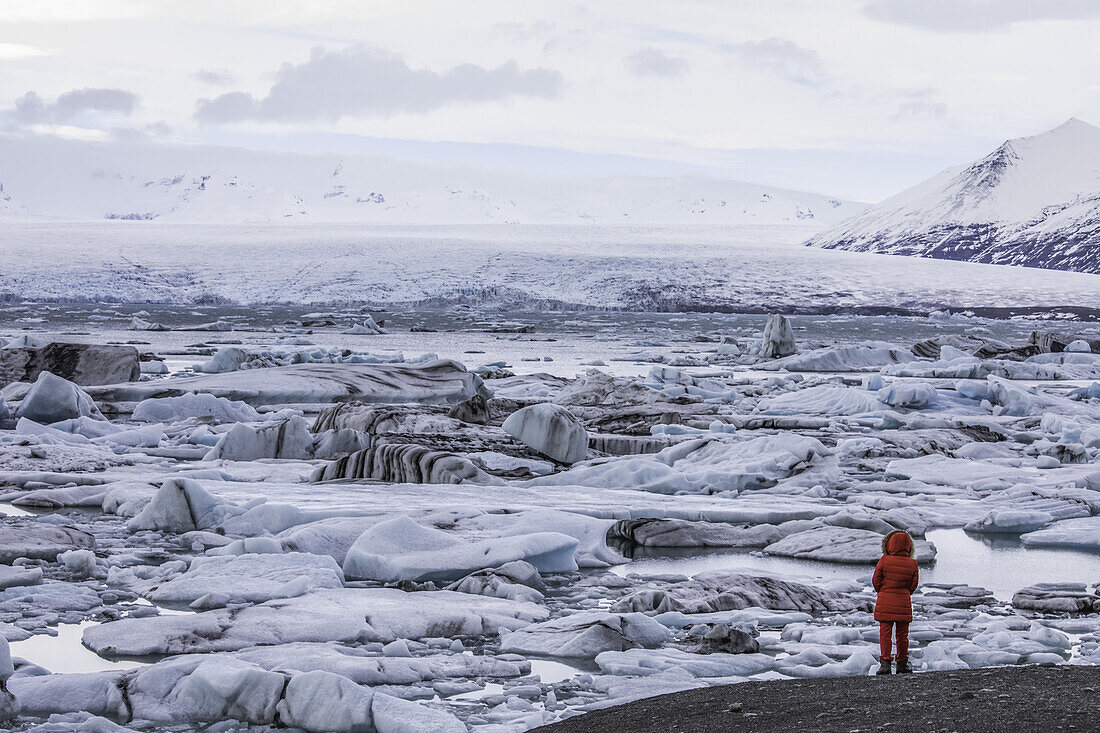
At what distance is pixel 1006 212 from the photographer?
8919 cm

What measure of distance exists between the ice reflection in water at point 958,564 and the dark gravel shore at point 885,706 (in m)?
2.13

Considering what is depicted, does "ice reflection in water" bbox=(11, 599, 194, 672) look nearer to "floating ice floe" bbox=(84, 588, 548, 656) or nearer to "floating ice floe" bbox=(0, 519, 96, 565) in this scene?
"floating ice floe" bbox=(84, 588, 548, 656)

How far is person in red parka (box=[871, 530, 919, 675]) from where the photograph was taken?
13.1 ft

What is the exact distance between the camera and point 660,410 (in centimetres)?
1247

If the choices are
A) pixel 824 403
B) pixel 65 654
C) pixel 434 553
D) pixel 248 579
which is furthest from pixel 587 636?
pixel 824 403

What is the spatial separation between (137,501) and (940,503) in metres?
5.05

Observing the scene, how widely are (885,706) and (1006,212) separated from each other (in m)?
92.5

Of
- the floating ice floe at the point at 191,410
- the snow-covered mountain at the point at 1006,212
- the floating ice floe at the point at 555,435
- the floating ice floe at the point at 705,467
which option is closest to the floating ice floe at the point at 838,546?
the floating ice floe at the point at 705,467

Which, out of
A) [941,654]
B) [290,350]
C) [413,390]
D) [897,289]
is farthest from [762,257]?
[941,654]

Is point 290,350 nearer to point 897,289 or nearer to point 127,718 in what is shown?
point 127,718

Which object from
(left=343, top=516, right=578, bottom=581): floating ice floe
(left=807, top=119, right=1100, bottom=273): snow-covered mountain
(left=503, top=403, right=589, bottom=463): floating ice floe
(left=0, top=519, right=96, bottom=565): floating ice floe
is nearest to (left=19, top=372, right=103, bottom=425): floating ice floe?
(left=503, top=403, right=589, bottom=463): floating ice floe

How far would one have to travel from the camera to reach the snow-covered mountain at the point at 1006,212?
8062 centimetres

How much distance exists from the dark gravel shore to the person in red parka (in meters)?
0.24

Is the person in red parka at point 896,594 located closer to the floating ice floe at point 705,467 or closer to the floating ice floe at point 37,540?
the floating ice floe at point 37,540
